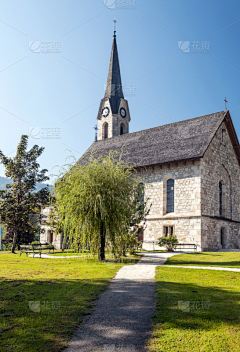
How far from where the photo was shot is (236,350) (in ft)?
14.5

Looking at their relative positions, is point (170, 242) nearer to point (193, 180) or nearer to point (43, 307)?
point (193, 180)

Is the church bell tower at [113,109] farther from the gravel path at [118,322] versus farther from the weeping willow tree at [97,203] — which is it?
the gravel path at [118,322]

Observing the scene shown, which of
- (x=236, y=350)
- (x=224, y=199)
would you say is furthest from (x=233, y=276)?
(x=224, y=199)

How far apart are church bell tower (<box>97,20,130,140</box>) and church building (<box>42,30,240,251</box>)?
15328 mm

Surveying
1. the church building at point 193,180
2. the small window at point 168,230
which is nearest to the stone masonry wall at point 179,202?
the church building at point 193,180

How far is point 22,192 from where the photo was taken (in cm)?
2559

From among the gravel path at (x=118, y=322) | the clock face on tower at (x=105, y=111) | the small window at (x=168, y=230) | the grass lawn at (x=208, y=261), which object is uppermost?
the clock face on tower at (x=105, y=111)

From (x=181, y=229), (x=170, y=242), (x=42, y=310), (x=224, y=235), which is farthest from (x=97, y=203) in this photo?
(x=224, y=235)

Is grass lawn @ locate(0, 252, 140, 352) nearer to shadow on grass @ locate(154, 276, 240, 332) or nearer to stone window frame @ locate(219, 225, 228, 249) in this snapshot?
shadow on grass @ locate(154, 276, 240, 332)

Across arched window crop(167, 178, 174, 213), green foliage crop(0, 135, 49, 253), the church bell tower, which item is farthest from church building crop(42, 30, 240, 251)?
the church bell tower

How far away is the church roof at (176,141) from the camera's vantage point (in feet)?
86.0

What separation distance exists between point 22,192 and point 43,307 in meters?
20.6

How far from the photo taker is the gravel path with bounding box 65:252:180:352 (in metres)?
4.48

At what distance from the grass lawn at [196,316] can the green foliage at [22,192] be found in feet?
57.9
